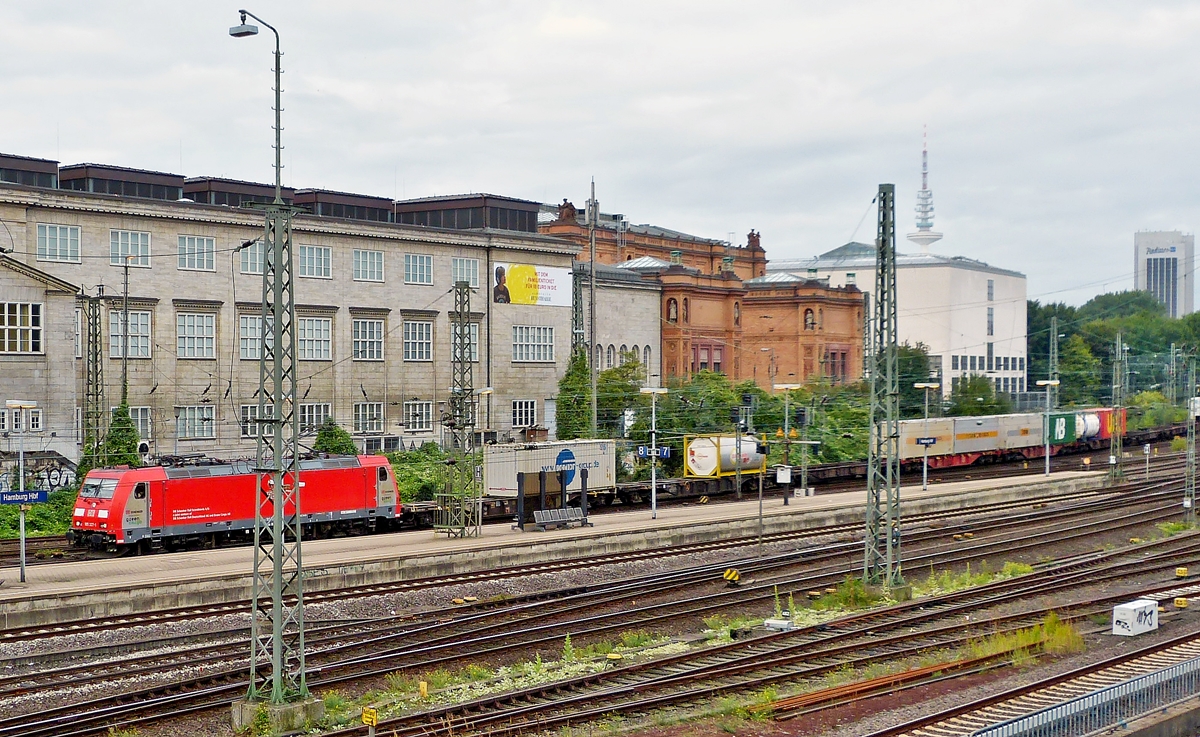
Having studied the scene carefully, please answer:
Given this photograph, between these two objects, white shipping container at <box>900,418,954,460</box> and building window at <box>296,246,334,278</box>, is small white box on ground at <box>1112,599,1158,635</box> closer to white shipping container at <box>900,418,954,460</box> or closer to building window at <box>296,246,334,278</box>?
white shipping container at <box>900,418,954,460</box>

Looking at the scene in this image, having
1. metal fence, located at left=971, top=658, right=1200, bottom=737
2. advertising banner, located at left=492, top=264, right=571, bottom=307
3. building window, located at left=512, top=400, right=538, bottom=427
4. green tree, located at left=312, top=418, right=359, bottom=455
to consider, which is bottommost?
metal fence, located at left=971, top=658, right=1200, bottom=737

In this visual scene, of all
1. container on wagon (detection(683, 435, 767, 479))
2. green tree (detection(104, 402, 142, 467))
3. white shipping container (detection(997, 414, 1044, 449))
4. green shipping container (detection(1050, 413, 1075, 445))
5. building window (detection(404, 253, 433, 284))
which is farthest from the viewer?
green shipping container (detection(1050, 413, 1075, 445))

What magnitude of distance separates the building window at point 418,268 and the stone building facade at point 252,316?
8cm

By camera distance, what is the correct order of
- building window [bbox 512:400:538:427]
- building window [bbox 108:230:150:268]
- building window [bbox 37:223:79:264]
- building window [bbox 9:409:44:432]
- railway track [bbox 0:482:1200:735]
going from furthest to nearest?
1. building window [bbox 512:400:538:427]
2. building window [bbox 108:230:150:268]
3. building window [bbox 37:223:79:264]
4. building window [bbox 9:409:44:432]
5. railway track [bbox 0:482:1200:735]

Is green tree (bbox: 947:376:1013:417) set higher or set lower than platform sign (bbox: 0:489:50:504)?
higher

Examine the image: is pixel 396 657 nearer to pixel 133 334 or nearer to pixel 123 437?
pixel 123 437

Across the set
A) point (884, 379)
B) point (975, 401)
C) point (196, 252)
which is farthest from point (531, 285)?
→ point (884, 379)

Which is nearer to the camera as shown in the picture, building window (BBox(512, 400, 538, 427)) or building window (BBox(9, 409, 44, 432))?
building window (BBox(9, 409, 44, 432))

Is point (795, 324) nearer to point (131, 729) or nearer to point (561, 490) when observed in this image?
point (561, 490)

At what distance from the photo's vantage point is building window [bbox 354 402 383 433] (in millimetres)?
64125

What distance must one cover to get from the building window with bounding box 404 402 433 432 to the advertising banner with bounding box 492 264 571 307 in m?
7.80

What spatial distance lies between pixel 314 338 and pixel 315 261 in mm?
3955

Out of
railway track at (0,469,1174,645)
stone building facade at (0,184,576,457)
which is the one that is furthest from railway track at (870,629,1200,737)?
stone building facade at (0,184,576,457)

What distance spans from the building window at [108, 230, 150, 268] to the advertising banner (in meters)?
20.7
